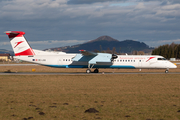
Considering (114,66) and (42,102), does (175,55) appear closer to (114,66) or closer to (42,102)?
(114,66)

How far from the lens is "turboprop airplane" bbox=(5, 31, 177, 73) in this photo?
124 feet

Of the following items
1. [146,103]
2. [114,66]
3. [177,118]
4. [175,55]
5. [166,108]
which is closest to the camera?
[177,118]

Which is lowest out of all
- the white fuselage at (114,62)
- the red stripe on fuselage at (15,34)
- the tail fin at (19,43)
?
the white fuselage at (114,62)

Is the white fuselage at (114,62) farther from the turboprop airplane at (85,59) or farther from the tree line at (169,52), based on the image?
the tree line at (169,52)

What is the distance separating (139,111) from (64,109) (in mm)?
4269

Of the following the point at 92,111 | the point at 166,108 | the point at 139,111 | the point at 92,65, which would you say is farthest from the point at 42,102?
the point at 92,65

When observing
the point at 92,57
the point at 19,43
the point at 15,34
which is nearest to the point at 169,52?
the point at 92,57

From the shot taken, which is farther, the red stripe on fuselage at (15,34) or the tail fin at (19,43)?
the tail fin at (19,43)

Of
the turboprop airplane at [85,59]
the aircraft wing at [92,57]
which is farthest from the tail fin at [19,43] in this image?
the aircraft wing at [92,57]

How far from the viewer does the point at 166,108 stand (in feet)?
40.6

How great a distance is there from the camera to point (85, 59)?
38281mm

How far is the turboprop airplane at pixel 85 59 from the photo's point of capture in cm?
3775

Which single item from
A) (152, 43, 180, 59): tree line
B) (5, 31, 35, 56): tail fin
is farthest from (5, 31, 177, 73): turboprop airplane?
(152, 43, 180, 59): tree line

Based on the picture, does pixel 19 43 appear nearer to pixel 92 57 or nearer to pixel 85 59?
pixel 85 59
